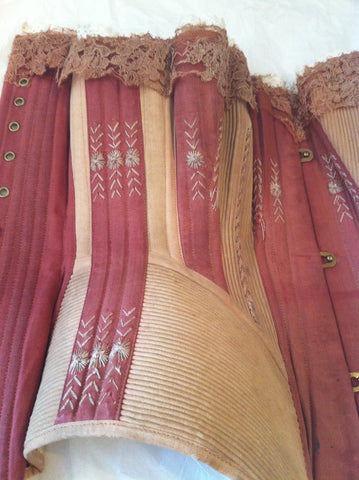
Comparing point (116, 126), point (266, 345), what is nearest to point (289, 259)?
point (266, 345)

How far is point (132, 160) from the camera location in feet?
2.35

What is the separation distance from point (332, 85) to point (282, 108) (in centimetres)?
12

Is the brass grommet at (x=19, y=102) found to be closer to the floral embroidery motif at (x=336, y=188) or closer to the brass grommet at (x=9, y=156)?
the brass grommet at (x=9, y=156)

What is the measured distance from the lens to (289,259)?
787mm

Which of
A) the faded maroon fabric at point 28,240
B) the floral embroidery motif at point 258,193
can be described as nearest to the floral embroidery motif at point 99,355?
the faded maroon fabric at point 28,240

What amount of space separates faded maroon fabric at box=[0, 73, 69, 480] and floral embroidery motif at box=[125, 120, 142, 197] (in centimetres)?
15

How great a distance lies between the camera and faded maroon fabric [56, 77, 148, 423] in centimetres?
52

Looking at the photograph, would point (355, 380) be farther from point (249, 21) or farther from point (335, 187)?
point (249, 21)

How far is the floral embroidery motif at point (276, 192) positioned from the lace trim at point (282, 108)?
11 centimetres

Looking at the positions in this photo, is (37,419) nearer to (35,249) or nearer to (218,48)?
(35,249)

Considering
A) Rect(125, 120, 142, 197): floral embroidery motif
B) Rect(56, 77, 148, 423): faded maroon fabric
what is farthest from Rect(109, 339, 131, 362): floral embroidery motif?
Rect(125, 120, 142, 197): floral embroidery motif

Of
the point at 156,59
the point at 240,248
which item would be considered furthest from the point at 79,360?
the point at 156,59

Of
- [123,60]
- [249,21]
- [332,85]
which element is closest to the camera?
[123,60]

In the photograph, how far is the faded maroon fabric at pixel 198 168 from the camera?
68 centimetres
